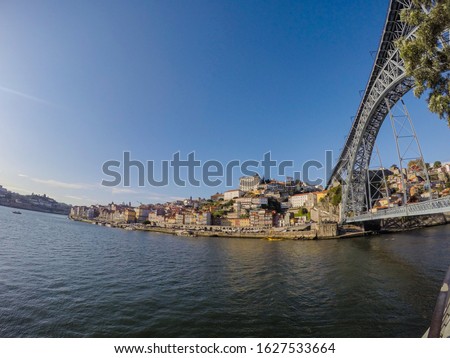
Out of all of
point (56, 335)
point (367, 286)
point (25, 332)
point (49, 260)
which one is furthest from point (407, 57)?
point (49, 260)

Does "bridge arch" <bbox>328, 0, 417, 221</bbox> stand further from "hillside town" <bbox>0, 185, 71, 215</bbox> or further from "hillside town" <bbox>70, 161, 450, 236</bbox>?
"hillside town" <bbox>0, 185, 71, 215</bbox>

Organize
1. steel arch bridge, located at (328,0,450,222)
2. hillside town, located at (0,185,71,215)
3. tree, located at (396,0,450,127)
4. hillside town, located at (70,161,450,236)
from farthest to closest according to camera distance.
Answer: hillside town, located at (0,185,71,215), hillside town, located at (70,161,450,236), steel arch bridge, located at (328,0,450,222), tree, located at (396,0,450,127)

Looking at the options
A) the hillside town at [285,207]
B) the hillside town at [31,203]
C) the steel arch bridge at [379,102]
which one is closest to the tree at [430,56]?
the steel arch bridge at [379,102]

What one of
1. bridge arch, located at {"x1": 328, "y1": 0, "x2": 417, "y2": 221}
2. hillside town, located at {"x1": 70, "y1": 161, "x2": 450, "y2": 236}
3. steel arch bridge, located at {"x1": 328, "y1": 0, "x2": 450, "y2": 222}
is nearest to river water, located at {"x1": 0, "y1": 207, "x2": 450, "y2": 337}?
steel arch bridge, located at {"x1": 328, "y1": 0, "x2": 450, "y2": 222}

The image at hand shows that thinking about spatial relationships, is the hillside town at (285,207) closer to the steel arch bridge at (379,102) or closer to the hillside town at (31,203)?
the steel arch bridge at (379,102)

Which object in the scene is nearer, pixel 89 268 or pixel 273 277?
pixel 273 277

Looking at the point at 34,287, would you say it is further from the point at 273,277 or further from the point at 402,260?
the point at 402,260

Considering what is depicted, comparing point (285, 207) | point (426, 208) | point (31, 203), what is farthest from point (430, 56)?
point (31, 203)
